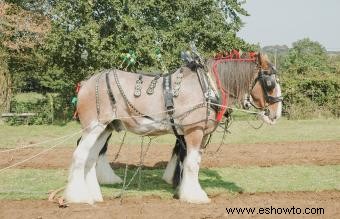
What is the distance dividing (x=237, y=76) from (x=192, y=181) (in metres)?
1.88

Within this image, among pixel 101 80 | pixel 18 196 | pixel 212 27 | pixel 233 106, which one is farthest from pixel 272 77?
pixel 212 27

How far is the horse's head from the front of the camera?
7.75 meters

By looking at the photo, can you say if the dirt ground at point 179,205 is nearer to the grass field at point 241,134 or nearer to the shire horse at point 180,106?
the shire horse at point 180,106

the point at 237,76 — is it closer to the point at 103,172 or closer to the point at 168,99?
the point at 168,99

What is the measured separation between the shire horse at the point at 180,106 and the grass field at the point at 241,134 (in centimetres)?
720

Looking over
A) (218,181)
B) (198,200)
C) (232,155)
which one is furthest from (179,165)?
(232,155)

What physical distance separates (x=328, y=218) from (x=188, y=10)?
66.3ft

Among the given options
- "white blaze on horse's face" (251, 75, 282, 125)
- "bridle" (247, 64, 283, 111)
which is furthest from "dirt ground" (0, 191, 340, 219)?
"bridle" (247, 64, 283, 111)

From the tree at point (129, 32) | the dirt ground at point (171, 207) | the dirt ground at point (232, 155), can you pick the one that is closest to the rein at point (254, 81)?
the dirt ground at point (171, 207)

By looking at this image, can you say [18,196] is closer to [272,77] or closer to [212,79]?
[212,79]

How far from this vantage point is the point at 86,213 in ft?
23.3

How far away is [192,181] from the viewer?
25.4ft

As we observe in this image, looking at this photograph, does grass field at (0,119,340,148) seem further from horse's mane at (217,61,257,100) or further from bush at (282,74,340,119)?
horse's mane at (217,61,257,100)

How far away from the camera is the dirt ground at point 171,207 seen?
698 centimetres
